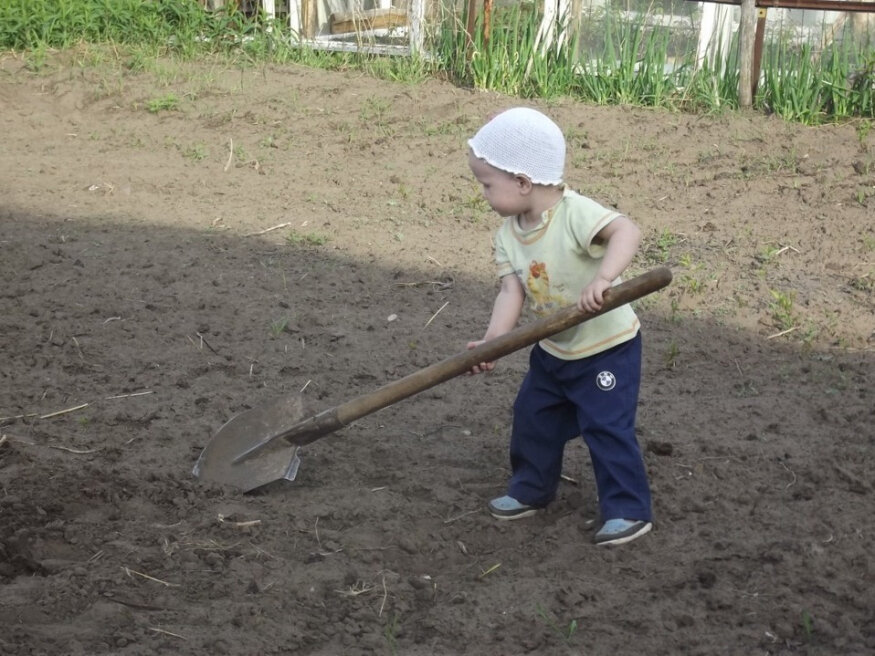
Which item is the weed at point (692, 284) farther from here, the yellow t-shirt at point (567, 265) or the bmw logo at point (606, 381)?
the bmw logo at point (606, 381)

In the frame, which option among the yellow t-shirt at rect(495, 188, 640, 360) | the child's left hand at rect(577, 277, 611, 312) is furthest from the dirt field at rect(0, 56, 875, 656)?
the child's left hand at rect(577, 277, 611, 312)

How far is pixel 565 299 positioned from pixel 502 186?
39 centimetres

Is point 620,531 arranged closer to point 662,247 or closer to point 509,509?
point 509,509

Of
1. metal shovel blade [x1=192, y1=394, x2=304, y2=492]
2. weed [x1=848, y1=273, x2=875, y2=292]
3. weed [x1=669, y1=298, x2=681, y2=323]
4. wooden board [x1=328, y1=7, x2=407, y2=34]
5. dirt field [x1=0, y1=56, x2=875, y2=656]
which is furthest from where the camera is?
wooden board [x1=328, y1=7, x2=407, y2=34]

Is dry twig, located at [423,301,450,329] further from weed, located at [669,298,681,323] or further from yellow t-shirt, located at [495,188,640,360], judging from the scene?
yellow t-shirt, located at [495,188,640,360]

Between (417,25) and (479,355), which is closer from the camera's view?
(479,355)

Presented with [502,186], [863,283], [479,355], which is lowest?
[863,283]

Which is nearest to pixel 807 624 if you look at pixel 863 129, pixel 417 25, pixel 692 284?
pixel 692 284

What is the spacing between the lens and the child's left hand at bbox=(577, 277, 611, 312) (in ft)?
9.51

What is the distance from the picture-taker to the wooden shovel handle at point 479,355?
9.68 ft

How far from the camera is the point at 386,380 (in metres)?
4.42

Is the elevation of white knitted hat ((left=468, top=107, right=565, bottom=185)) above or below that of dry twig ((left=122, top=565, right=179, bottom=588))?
above

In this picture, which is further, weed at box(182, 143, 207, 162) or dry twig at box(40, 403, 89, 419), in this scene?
weed at box(182, 143, 207, 162)

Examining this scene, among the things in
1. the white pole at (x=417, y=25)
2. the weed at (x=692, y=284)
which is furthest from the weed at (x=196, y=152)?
the weed at (x=692, y=284)
